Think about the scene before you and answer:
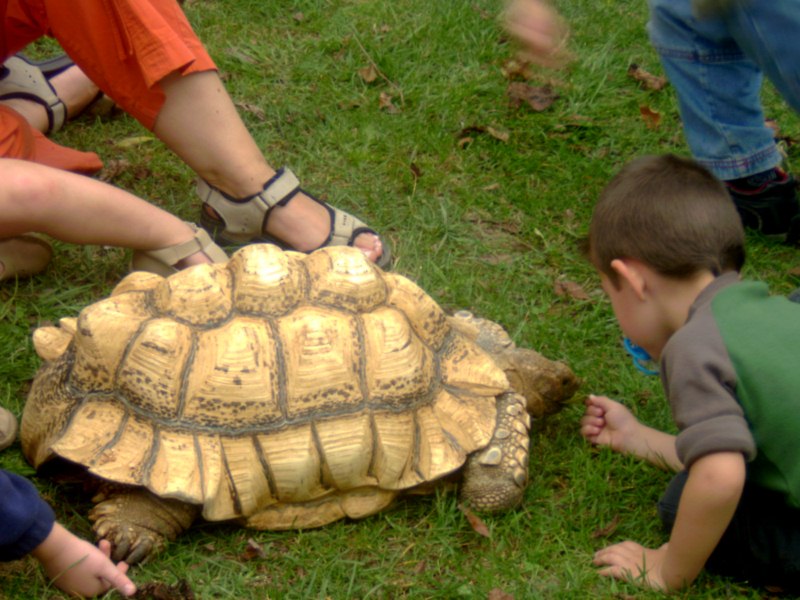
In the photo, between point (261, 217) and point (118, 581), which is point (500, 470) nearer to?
point (118, 581)

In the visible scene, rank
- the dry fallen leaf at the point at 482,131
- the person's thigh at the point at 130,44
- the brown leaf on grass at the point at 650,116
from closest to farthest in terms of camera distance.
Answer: the person's thigh at the point at 130,44 < the dry fallen leaf at the point at 482,131 < the brown leaf on grass at the point at 650,116

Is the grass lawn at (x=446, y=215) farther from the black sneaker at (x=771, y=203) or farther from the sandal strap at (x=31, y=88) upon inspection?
the sandal strap at (x=31, y=88)

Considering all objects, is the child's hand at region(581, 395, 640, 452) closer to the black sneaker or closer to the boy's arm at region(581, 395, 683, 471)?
the boy's arm at region(581, 395, 683, 471)

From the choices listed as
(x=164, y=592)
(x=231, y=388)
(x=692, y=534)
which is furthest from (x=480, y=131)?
(x=164, y=592)

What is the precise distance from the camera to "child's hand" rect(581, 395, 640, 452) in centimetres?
340

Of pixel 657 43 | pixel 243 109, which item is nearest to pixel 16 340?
pixel 243 109

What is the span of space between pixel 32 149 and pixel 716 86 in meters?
2.85

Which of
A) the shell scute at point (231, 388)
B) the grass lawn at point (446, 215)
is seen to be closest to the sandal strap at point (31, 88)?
the grass lawn at point (446, 215)

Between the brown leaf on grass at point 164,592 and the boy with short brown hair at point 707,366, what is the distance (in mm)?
1211

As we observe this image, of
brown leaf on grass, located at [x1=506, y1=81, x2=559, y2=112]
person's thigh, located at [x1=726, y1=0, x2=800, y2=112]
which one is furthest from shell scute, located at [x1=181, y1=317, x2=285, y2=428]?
brown leaf on grass, located at [x1=506, y1=81, x2=559, y2=112]

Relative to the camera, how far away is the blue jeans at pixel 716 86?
411 centimetres

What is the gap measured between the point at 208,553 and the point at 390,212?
80.7 inches

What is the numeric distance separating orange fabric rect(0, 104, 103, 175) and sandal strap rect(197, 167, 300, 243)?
58 cm

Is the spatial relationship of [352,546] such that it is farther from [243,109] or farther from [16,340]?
[243,109]
